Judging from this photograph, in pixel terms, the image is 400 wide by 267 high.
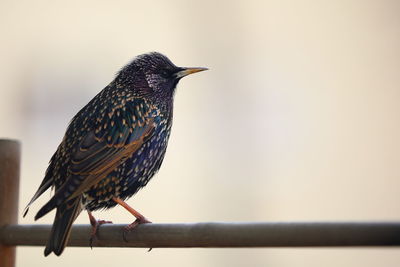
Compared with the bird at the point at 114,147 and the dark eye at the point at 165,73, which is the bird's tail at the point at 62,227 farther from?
the dark eye at the point at 165,73

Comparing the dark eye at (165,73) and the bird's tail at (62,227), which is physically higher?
the dark eye at (165,73)

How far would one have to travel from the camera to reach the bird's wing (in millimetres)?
1293

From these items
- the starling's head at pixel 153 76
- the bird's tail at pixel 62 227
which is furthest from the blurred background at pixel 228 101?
the bird's tail at pixel 62 227

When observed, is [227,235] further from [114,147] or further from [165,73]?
[165,73]

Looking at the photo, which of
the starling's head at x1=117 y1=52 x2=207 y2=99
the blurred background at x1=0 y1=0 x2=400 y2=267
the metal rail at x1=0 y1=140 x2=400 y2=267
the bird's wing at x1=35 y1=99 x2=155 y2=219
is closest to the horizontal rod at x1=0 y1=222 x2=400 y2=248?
the metal rail at x1=0 y1=140 x2=400 y2=267

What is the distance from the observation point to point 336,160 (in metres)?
2.89

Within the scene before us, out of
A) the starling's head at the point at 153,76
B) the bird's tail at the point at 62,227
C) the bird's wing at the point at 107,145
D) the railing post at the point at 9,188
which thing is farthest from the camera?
the starling's head at the point at 153,76

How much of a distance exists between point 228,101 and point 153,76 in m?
1.49

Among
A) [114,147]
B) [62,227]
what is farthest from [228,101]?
[62,227]

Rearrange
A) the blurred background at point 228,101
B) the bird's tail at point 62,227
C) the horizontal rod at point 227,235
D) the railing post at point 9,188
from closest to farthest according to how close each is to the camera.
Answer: the horizontal rod at point 227,235
the bird's tail at point 62,227
the railing post at point 9,188
the blurred background at point 228,101

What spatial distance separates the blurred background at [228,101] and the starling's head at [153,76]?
1.38 meters

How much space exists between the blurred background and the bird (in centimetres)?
142

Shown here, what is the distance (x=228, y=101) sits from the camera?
304cm

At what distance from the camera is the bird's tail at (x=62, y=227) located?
1.17 meters
